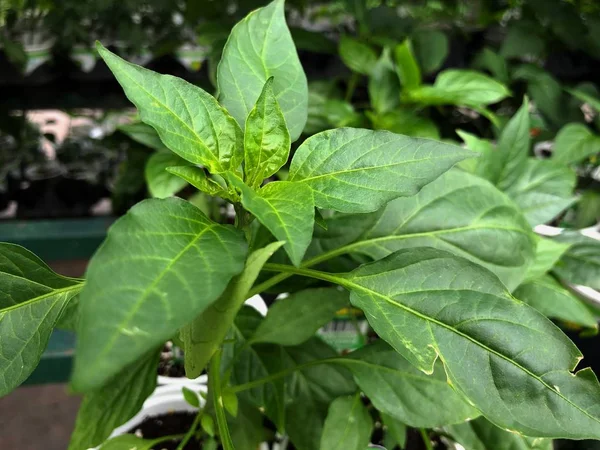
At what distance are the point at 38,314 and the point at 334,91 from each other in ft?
2.47

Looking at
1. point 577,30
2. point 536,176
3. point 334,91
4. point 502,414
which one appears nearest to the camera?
point 502,414

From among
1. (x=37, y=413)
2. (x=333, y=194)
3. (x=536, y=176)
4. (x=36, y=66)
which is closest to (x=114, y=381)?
(x=333, y=194)

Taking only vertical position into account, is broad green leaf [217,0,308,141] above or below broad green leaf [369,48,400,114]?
above

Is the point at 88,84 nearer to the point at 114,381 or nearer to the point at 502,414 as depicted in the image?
the point at 114,381

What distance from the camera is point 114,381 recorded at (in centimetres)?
49

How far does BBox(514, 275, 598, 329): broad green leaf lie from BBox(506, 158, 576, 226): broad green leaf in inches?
3.4

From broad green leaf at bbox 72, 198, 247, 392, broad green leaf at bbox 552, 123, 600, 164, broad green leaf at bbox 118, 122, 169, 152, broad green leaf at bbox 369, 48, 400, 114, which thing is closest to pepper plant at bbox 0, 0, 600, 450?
broad green leaf at bbox 72, 198, 247, 392

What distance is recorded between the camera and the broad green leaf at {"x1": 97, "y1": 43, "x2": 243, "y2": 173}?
36cm

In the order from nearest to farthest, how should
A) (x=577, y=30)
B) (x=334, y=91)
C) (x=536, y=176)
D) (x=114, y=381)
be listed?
1. (x=114, y=381)
2. (x=536, y=176)
3. (x=334, y=91)
4. (x=577, y=30)

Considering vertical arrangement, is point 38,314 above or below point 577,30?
below

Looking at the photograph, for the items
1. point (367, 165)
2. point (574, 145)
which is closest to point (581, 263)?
point (574, 145)

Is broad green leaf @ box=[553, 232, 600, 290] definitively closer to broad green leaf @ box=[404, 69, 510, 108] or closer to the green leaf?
broad green leaf @ box=[404, 69, 510, 108]

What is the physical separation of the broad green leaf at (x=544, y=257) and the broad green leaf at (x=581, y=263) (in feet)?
0.49

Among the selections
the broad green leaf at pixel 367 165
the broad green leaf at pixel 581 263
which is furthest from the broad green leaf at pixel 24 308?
the broad green leaf at pixel 581 263
